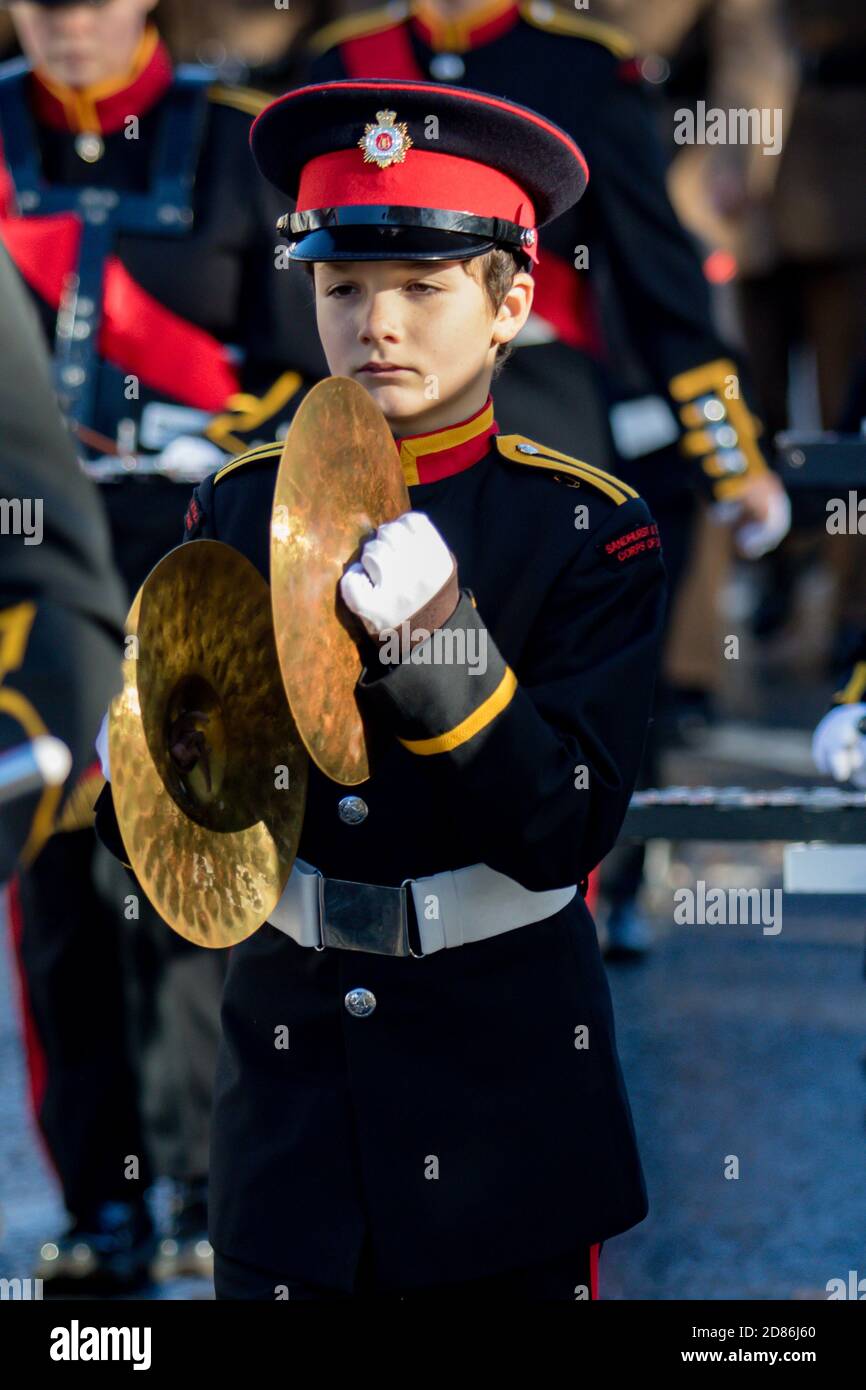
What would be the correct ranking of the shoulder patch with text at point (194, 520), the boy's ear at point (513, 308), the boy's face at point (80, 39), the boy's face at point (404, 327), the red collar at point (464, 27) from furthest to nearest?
1. the red collar at point (464, 27)
2. the boy's face at point (80, 39)
3. the shoulder patch with text at point (194, 520)
4. the boy's ear at point (513, 308)
5. the boy's face at point (404, 327)

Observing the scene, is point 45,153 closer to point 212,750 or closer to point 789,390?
point 212,750

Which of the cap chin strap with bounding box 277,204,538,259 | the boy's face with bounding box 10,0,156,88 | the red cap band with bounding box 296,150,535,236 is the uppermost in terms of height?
the boy's face with bounding box 10,0,156,88

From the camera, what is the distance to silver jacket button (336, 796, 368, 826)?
7.86 ft

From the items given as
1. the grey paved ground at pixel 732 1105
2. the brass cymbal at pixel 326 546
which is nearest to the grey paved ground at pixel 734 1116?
the grey paved ground at pixel 732 1105

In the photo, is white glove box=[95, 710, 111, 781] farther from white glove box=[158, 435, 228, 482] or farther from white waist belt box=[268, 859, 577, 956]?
white glove box=[158, 435, 228, 482]

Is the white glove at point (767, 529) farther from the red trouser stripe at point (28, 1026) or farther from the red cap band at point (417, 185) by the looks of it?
the red cap band at point (417, 185)

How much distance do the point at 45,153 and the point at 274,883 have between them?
225 centimetres

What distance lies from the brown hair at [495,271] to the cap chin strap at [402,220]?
2 centimetres

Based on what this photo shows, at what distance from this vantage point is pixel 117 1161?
3.88m

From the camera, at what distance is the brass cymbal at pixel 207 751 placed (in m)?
2.23

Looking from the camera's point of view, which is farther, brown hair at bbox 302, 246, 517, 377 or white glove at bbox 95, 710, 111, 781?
brown hair at bbox 302, 246, 517, 377

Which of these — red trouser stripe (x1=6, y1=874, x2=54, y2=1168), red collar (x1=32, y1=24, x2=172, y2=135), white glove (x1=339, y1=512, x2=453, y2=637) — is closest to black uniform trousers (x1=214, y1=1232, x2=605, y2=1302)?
white glove (x1=339, y1=512, x2=453, y2=637)

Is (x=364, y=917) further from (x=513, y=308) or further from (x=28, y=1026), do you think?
(x=28, y=1026)

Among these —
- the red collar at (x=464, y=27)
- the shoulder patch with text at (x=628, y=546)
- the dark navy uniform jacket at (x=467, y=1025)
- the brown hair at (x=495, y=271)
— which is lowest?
the dark navy uniform jacket at (x=467, y=1025)
